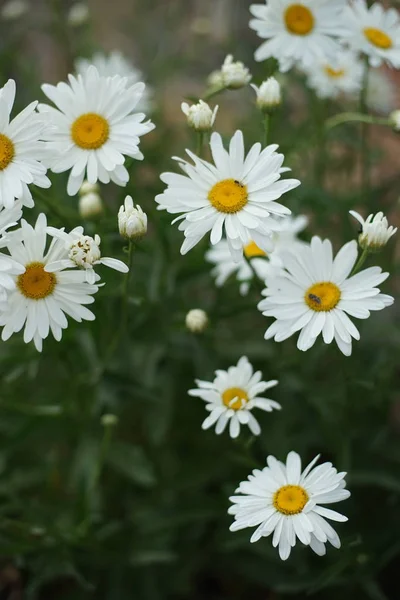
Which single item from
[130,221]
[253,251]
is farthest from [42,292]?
[253,251]

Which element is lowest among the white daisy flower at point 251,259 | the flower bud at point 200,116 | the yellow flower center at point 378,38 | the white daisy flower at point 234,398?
the white daisy flower at point 234,398

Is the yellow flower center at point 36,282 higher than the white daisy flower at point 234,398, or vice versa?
the yellow flower center at point 36,282

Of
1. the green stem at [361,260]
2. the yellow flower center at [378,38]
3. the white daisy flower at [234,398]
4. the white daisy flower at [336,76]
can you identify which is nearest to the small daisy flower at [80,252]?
the white daisy flower at [234,398]

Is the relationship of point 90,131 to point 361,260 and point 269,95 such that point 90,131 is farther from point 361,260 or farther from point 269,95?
point 361,260

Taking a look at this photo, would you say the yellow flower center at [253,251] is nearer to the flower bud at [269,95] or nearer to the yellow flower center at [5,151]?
the flower bud at [269,95]

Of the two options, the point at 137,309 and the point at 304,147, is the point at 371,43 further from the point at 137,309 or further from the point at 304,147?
the point at 137,309

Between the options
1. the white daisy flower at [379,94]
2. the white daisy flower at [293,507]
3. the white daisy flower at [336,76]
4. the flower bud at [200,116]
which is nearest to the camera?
the white daisy flower at [293,507]
